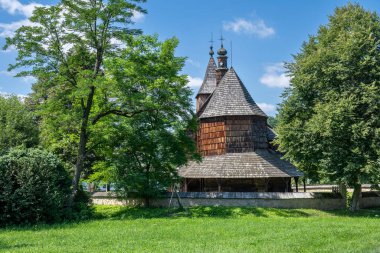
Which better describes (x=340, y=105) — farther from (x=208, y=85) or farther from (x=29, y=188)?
(x=208, y=85)

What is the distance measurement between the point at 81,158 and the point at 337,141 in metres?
15.7

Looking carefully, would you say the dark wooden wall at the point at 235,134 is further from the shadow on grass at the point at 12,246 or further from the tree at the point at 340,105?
the shadow on grass at the point at 12,246

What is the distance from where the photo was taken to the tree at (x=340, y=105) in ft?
76.2

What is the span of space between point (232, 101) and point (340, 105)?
11.5 metres

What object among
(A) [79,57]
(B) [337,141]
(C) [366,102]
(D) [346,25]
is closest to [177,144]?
(A) [79,57]

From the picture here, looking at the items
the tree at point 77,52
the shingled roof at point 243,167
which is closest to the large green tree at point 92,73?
the tree at point 77,52

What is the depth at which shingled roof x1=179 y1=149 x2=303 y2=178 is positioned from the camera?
2870 cm

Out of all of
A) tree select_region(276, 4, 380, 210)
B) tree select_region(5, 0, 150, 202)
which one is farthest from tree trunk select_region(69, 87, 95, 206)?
tree select_region(276, 4, 380, 210)

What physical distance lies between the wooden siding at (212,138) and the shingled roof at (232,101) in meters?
0.83

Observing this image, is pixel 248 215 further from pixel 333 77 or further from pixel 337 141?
pixel 333 77

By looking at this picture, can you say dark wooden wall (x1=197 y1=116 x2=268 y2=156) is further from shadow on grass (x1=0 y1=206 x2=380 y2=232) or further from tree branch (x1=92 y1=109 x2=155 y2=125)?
tree branch (x1=92 y1=109 x2=155 y2=125)

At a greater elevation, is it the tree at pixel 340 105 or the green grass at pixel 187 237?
the tree at pixel 340 105

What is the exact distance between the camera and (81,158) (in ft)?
75.7

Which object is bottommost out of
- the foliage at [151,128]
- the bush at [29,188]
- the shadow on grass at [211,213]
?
the shadow on grass at [211,213]
